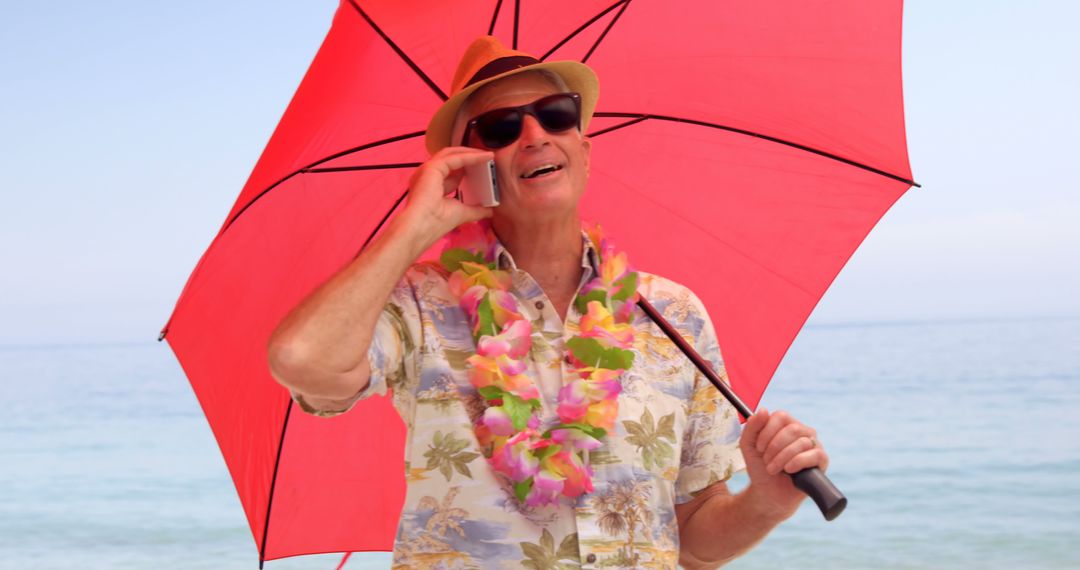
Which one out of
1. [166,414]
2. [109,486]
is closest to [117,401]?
[166,414]

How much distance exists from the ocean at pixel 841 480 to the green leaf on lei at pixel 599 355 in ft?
18.1

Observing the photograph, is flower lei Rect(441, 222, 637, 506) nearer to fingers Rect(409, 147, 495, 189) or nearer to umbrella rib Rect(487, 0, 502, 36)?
fingers Rect(409, 147, 495, 189)

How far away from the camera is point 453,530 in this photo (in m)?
2.09

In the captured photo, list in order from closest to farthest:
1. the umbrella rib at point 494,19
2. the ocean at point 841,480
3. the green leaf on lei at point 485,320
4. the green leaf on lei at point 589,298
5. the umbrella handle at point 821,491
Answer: the umbrella handle at point 821,491 → the green leaf on lei at point 485,320 → the green leaf on lei at point 589,298 → the umbrella rib at point 494,19 → the ocean at point 841,480

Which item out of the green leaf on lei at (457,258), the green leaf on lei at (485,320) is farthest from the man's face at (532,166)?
the green leaf on lei at (485,320)

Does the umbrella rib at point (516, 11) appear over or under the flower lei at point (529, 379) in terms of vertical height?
over

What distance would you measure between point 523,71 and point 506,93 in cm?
6

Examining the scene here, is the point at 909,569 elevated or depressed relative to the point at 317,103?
elevated

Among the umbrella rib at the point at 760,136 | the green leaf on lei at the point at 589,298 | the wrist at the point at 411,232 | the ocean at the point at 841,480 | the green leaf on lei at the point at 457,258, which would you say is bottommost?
the wrist at the point at 411,232

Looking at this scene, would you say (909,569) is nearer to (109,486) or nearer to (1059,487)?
(1059,487)

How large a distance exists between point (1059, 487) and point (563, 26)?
9207 millimetres

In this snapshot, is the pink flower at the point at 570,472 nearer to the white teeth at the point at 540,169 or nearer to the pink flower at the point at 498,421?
the pink flower at the point at 498,421

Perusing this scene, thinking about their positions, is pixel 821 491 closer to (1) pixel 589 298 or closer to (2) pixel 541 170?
(1) pixel 589 298

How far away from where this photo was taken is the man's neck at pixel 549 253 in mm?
2344
